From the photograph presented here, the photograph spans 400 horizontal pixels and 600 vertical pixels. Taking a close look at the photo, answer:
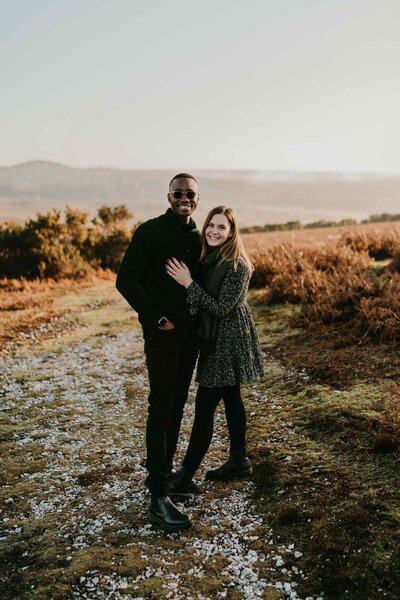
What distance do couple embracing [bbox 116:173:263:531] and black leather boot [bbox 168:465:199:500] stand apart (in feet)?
0.34

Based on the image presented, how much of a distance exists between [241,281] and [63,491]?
2435mm

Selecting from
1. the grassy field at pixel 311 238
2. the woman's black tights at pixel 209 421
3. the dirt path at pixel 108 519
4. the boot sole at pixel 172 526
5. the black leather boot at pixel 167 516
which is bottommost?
the dirt path at pixel 108 519

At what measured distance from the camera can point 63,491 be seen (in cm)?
461

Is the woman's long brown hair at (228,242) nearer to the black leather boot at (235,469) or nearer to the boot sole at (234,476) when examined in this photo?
the black leather boot at (235,469)

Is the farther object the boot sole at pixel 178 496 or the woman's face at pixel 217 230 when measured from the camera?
the boot sole at pixel 178 496

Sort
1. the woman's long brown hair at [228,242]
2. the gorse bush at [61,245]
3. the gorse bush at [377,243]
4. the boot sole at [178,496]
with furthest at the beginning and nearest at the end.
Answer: the gorse bush at [61,245] → the gorse bush at [377,243] → the boot sole at [178,496] → the woman's long brown hair at [228,242]

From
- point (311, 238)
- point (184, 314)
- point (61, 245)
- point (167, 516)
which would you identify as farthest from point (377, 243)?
Answer: point (167, 516)

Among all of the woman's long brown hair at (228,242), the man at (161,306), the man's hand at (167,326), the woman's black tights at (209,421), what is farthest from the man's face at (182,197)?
the woman's black tights at (209,421)

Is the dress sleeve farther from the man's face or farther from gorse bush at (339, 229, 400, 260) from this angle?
gorse bush at (339, 229, 400, 260)

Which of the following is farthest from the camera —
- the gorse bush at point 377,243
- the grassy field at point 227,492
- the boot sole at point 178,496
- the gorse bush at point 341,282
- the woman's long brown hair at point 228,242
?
the gorse bush at point 377,243

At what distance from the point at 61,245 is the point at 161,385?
48.8 ft

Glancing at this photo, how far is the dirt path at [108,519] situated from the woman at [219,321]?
574mm

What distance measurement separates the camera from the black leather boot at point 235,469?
4.61m

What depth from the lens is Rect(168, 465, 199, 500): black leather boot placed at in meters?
4.37
